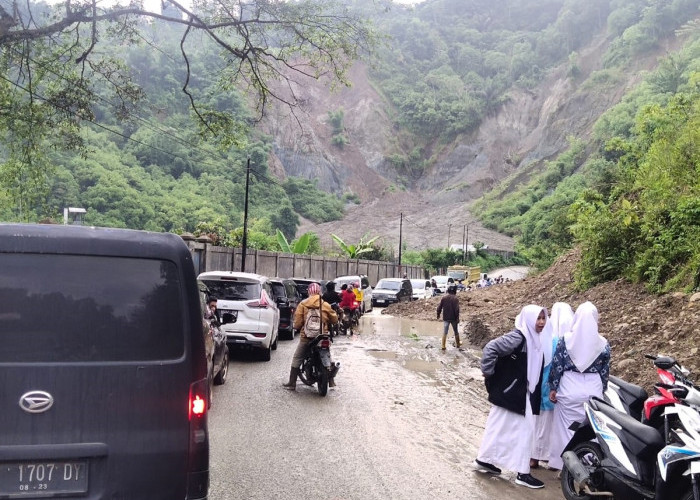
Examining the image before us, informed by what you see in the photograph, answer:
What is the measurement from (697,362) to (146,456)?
804 cm

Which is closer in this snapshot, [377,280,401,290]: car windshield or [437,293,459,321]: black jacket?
[437,293,459,321]: black jacket

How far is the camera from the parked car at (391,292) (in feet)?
118

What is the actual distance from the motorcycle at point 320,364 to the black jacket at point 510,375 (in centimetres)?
407

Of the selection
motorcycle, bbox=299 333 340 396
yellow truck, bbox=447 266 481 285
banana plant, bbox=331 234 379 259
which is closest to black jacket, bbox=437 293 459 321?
motorcycle, bbox=299 333 340 396

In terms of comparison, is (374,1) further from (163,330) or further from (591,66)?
(591,66)

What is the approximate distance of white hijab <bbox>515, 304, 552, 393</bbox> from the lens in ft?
20.5

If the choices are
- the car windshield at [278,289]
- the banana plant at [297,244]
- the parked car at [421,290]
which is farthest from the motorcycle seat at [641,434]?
the banana plant at [297,244]

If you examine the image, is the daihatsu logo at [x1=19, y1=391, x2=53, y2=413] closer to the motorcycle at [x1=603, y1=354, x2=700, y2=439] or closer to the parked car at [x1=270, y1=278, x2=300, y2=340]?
the motorcycle at [x1=603, y1=354, x2=700, y2=439]

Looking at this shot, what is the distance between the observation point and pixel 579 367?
6105 millimetres

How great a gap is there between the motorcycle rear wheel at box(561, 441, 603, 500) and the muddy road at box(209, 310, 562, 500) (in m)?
0.24

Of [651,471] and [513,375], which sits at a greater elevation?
[513,375]

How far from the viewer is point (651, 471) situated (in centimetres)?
470

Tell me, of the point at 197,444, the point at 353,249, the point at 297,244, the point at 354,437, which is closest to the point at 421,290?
the point at 297,244

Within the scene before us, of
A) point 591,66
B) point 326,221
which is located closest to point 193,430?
point 326,221
